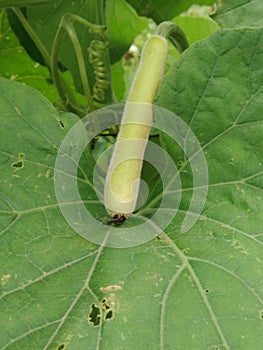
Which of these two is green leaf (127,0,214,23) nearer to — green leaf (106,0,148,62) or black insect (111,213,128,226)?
green leaf (106,0,148,62)

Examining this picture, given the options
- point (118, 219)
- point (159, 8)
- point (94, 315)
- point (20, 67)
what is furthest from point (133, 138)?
point (20, 67)

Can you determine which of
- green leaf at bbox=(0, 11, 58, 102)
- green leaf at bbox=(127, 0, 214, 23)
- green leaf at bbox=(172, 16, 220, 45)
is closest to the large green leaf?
green leaf at bbox=(127, 0, 214, 23)

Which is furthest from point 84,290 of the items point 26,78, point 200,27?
point 200,27

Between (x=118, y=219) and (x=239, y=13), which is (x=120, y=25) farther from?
(x=118, y=219)

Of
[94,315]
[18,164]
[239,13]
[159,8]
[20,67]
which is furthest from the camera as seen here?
[20,67]

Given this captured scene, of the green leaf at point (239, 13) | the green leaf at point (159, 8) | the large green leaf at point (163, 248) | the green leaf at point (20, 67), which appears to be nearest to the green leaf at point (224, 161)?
the large green leaf at point (163, 248)

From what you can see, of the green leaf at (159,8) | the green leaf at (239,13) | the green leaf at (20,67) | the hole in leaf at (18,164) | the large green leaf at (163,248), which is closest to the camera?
the large green leaf at (163,248)

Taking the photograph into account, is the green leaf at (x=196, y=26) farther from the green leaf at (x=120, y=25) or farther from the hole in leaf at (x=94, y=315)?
the hole in leaf at (x=94, y=315)
